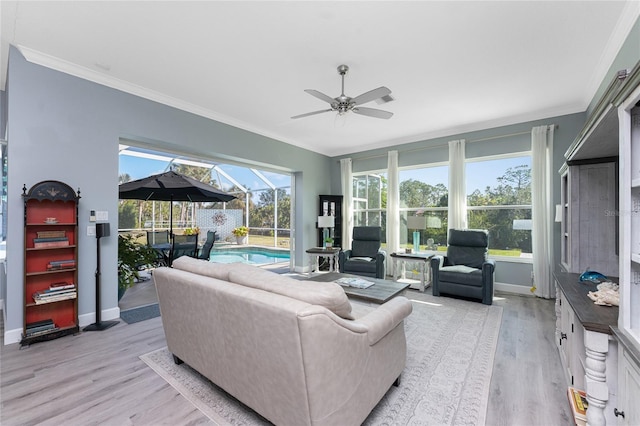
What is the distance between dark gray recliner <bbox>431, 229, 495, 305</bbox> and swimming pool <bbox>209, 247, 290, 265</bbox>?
15.1 feet

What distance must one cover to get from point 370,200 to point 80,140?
5238 mm

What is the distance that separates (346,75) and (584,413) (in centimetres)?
338

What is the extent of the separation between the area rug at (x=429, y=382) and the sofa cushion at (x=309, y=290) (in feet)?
2.70

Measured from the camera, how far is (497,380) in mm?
2146

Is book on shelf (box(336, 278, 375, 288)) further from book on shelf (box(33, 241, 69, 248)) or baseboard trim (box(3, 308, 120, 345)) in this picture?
book on shelf (box(33, 241, 69, 248))

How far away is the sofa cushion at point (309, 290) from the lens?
1397 mm

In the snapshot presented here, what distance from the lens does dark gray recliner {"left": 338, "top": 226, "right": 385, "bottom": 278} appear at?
16.1 feet

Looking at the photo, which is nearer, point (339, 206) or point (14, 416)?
point (14, 416)

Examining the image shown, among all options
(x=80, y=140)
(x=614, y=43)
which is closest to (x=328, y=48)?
(x=614, y=43)

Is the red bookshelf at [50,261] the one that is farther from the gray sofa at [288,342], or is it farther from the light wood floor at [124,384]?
the gray sofa at [288,342]

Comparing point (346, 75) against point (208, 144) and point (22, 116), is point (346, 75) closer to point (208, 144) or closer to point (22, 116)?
point (208, 144)

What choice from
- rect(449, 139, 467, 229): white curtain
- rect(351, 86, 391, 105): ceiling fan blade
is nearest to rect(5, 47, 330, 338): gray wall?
rect(351, 86, 391, 105): ceiling fan blade

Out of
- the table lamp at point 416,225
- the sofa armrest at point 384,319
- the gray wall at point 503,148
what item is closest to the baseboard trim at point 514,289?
the gray wall at point 503,148

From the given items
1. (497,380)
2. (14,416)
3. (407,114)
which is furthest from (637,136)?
(14,416)
